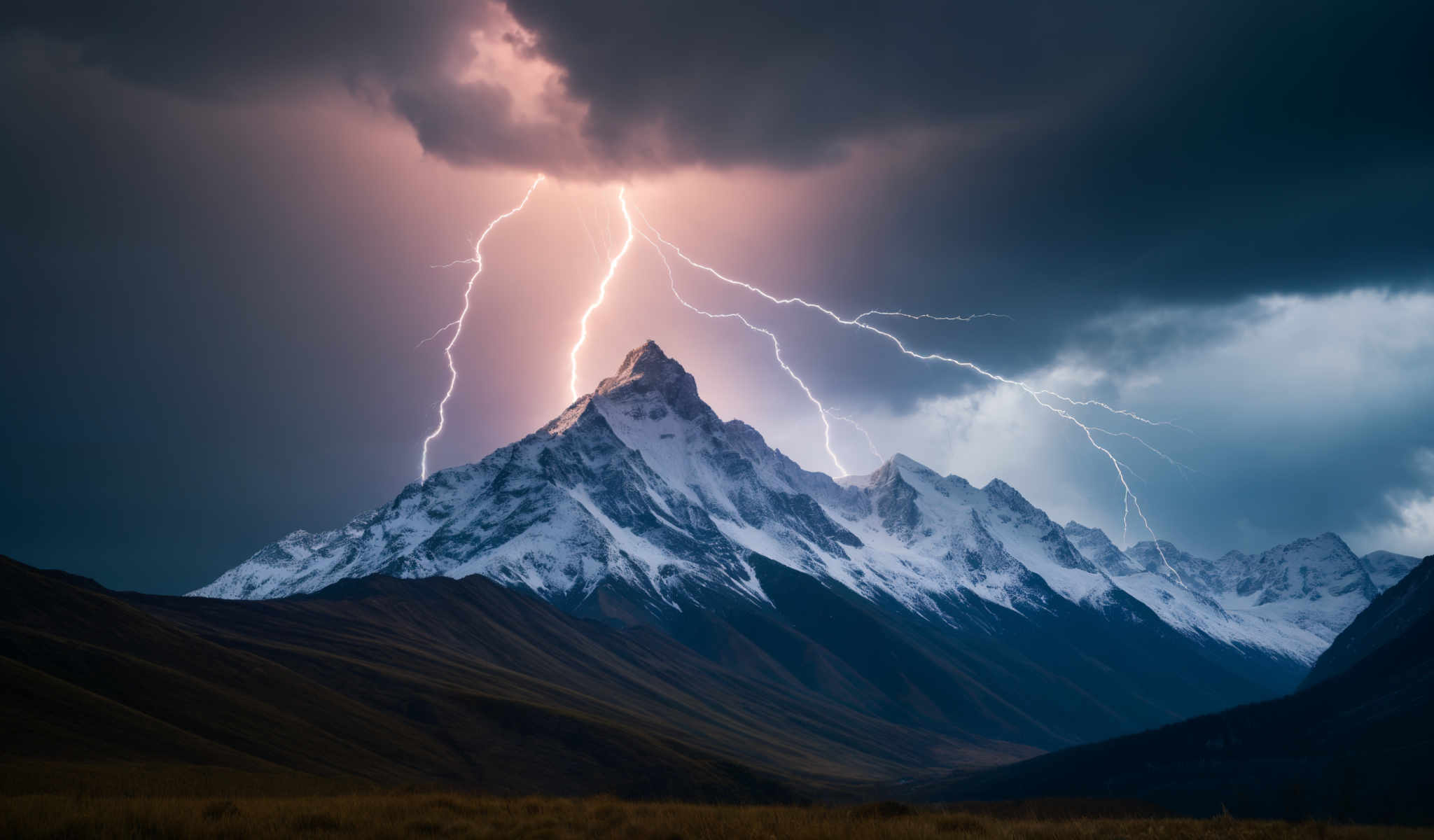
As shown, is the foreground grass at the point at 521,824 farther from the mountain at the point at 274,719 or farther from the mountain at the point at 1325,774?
the mountain at the point at 1325,774

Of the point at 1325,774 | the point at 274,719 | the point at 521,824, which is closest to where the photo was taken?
the point at 521,824

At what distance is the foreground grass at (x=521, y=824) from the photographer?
2173 centimetres

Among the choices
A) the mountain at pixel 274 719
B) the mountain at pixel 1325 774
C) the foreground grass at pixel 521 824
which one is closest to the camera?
the foreground grass at pixel 521 824

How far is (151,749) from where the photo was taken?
80.4 metres

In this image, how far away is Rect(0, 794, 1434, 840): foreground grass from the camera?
21.7 m

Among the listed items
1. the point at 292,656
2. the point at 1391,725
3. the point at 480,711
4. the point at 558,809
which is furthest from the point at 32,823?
the point at 1391,725

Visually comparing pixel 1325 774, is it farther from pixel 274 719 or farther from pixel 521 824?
pixel 521 824

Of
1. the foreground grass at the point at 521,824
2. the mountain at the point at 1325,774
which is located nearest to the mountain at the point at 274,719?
the foreground grass at the point at 521,824

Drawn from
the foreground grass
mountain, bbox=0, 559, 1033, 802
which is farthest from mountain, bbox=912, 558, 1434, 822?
the foreground grass

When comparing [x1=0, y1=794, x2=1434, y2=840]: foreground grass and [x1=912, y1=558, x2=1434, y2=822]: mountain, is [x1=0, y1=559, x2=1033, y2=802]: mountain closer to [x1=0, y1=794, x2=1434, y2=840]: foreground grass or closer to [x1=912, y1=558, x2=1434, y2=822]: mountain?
[x1=0, y1=794, x2=1434, y2=840]: foreground grass

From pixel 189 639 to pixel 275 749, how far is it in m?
41.6

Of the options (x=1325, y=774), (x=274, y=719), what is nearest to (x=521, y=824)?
(x=274, y=719)

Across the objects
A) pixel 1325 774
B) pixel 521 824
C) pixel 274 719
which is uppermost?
pixel 521 824

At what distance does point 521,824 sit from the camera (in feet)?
78.5
